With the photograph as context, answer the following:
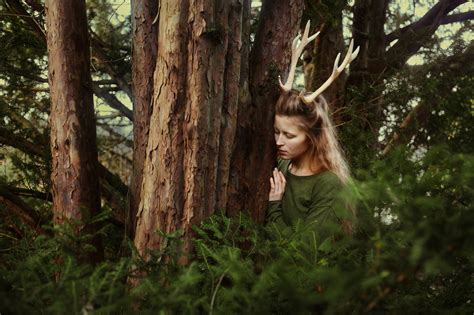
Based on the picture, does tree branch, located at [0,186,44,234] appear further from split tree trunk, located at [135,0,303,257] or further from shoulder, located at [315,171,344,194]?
shoulder, located at [315,171,344,194]

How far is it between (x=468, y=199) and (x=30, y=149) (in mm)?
3370

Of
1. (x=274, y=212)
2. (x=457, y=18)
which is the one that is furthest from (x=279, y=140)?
(x=457, y=18)

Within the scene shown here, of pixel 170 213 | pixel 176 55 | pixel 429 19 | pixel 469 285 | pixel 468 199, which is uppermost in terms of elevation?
pixel 429 19

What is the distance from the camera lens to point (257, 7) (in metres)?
6.82

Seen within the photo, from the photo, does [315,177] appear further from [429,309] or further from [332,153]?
[429,309]

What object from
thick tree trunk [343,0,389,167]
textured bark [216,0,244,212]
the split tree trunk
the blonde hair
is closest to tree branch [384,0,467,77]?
thick tree trunk [343,0,389,167]

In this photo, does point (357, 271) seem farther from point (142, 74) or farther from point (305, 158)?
point (142, 74)

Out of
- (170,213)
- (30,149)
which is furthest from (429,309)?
(30,149)

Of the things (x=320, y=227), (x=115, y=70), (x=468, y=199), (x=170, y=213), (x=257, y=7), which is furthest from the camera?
(x=257, y=7)

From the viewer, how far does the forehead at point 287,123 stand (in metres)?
2.79

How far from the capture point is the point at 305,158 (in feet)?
9.98

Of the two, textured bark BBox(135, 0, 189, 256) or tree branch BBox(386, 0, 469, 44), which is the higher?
tree branch BBox(386, 0, 469, 44)

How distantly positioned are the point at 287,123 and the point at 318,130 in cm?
26

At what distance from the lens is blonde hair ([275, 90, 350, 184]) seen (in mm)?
2801
